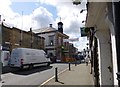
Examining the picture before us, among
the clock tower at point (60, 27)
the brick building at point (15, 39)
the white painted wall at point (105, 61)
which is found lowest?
the white painted wall at point (105, 61)

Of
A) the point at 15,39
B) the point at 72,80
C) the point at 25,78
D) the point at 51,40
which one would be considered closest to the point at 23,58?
the point at 25,78

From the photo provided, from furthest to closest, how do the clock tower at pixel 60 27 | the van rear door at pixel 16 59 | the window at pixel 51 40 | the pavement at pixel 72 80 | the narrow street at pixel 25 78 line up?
the clock tower at pixel 60 27, the window at pixel 51 40, the van rear door at pixel 16 59, the narrow street at pixel 25 78, the pavement at pixel 72 80

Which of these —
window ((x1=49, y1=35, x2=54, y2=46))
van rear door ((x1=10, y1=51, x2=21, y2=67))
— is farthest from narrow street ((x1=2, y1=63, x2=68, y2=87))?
window ((x1=49, y1=35, x2=54, y2=46))

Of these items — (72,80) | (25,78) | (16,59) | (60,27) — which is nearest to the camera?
(72,80)

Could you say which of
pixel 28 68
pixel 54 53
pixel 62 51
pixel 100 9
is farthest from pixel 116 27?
pixel 62 51

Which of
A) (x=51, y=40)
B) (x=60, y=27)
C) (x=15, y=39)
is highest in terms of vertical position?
(x=60, y=27)

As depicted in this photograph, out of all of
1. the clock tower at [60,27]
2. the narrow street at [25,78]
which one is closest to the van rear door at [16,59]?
the narrow street at [25,78]

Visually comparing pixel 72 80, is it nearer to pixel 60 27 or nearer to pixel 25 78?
pixel 25 78

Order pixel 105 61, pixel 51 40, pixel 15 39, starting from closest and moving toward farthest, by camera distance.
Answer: pixel 105 61
pixel 15 39
pixel 51 40

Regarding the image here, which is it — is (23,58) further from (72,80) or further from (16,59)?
(72,80)

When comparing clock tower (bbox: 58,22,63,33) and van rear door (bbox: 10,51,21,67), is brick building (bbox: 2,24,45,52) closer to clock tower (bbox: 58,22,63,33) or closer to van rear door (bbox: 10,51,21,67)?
van rear door (bbox: 10,51,21,67)

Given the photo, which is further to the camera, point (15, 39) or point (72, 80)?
point (15, 39)

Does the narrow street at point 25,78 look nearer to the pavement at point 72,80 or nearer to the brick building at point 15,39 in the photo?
the pavement at point 72,80

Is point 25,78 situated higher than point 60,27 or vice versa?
point 60,27
